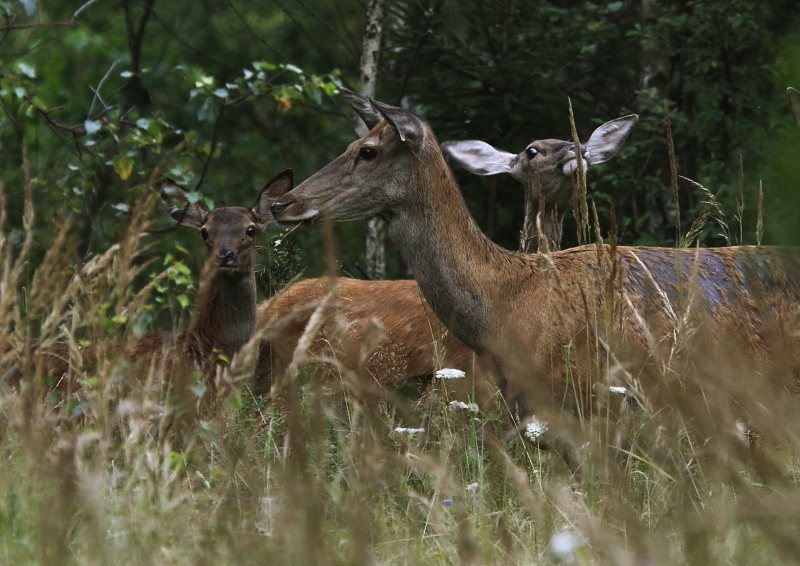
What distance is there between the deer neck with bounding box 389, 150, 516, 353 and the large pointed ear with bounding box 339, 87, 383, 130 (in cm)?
55

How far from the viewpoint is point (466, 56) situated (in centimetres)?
904

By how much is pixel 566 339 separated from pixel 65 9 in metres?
6.90

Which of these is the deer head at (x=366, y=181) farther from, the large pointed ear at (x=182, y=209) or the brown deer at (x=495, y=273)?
the large pointed ear at (x=182, y=209)

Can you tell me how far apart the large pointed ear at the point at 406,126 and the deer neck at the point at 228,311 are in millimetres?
1721

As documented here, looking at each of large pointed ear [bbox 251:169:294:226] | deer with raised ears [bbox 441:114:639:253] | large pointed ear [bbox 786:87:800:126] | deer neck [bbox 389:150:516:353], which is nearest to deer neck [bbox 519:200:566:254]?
deer with raised ears [bbox 441:114:639:253]

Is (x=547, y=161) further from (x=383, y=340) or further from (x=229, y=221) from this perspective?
(x=229, y=221)

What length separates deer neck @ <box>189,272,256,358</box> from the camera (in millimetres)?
6609

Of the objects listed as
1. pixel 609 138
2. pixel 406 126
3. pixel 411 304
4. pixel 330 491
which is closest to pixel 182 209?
pixel 411 304

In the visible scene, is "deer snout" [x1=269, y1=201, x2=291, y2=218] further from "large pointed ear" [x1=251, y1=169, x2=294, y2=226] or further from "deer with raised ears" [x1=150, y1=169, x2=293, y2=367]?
"large pointed ear" [x1=251, y1=169, x2=294, y2=226]

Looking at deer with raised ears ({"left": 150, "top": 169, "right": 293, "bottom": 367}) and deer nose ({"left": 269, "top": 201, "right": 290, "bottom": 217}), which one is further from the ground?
deer nose ({"left": 269, "top": 201, "right": 290, "bottom": 217})

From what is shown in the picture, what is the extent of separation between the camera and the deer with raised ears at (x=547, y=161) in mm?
6996

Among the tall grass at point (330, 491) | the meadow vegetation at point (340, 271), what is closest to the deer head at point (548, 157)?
the meadow vegetation at point (340, 271)

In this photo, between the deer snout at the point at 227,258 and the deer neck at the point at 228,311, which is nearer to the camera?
the deer snout at the point at 227,258

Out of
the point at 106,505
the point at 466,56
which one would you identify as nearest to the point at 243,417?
the point at 106,505
